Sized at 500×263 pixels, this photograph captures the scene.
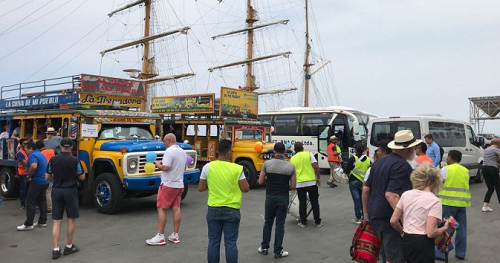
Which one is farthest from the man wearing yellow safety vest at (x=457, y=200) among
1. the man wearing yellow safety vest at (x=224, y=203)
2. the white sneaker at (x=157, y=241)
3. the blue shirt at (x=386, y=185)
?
the white sneaker at (x=157, y=241)

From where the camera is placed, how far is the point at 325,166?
1700 centimetres

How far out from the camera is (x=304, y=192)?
722 centimetres

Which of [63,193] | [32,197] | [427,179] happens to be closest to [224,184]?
[427,179]

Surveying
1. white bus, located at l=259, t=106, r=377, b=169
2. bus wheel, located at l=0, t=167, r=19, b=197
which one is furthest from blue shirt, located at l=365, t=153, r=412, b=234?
white bus, located at l=259, t=106, r=377, b=169

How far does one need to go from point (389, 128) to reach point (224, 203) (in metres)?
10.4

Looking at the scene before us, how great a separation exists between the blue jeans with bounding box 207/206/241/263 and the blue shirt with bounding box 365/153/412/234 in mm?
1555

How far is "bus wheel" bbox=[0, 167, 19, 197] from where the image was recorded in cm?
1043

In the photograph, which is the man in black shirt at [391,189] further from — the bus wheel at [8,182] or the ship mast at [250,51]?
the ship mast at [250,51]

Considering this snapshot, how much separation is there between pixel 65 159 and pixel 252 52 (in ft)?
100

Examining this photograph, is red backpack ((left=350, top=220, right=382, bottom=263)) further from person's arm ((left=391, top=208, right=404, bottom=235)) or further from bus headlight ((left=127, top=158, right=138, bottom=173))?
bus headlight ((left=127, top=158, right=138, bottom=173))

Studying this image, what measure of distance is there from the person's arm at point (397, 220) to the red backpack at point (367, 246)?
48 centimetres

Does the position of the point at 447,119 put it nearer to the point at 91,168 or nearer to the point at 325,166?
the point at 325,166

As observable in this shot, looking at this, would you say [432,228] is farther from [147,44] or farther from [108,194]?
[147,44]

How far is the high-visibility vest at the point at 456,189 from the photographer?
540 cm
